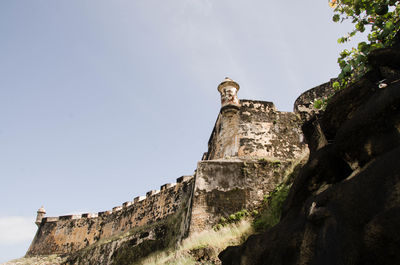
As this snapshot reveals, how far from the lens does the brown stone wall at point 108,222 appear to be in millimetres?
13625

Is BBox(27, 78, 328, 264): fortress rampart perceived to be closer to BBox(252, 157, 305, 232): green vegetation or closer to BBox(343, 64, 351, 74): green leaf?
BBox(252, 157, 305, 232): green vegetation

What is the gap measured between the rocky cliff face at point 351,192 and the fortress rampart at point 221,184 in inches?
173

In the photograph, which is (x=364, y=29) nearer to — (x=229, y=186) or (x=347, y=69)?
(x=347, y=69)

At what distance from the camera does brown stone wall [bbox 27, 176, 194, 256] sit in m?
13.6

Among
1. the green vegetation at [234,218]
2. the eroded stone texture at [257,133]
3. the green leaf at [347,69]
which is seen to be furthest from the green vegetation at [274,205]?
the green leaf at [347,69]

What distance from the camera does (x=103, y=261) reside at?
14734 millimetres

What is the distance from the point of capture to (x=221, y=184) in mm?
9266

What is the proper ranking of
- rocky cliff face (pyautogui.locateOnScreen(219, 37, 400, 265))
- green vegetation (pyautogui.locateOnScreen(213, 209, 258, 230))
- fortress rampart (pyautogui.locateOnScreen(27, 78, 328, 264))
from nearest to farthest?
rocky cliff face (pyautogui.locateOnScreen(219, 37, 400, 265)) < green vegetation (pyautogui.locateOnScreen(213, 209, 258, 230)) < fortress rampart (pyautogui.locateOnScreen(27, 78, 328, 264))

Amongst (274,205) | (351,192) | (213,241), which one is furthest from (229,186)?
(351,192)

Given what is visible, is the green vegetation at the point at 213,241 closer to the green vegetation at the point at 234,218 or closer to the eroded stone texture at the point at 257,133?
the green vegetation at the point at 234,218

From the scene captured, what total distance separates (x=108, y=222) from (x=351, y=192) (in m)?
17.6

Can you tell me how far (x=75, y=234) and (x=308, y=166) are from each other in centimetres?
1932

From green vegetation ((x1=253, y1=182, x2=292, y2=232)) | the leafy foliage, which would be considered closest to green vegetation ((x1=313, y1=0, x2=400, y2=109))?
the leafy foliage

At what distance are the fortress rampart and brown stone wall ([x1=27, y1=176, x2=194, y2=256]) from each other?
0.06m
